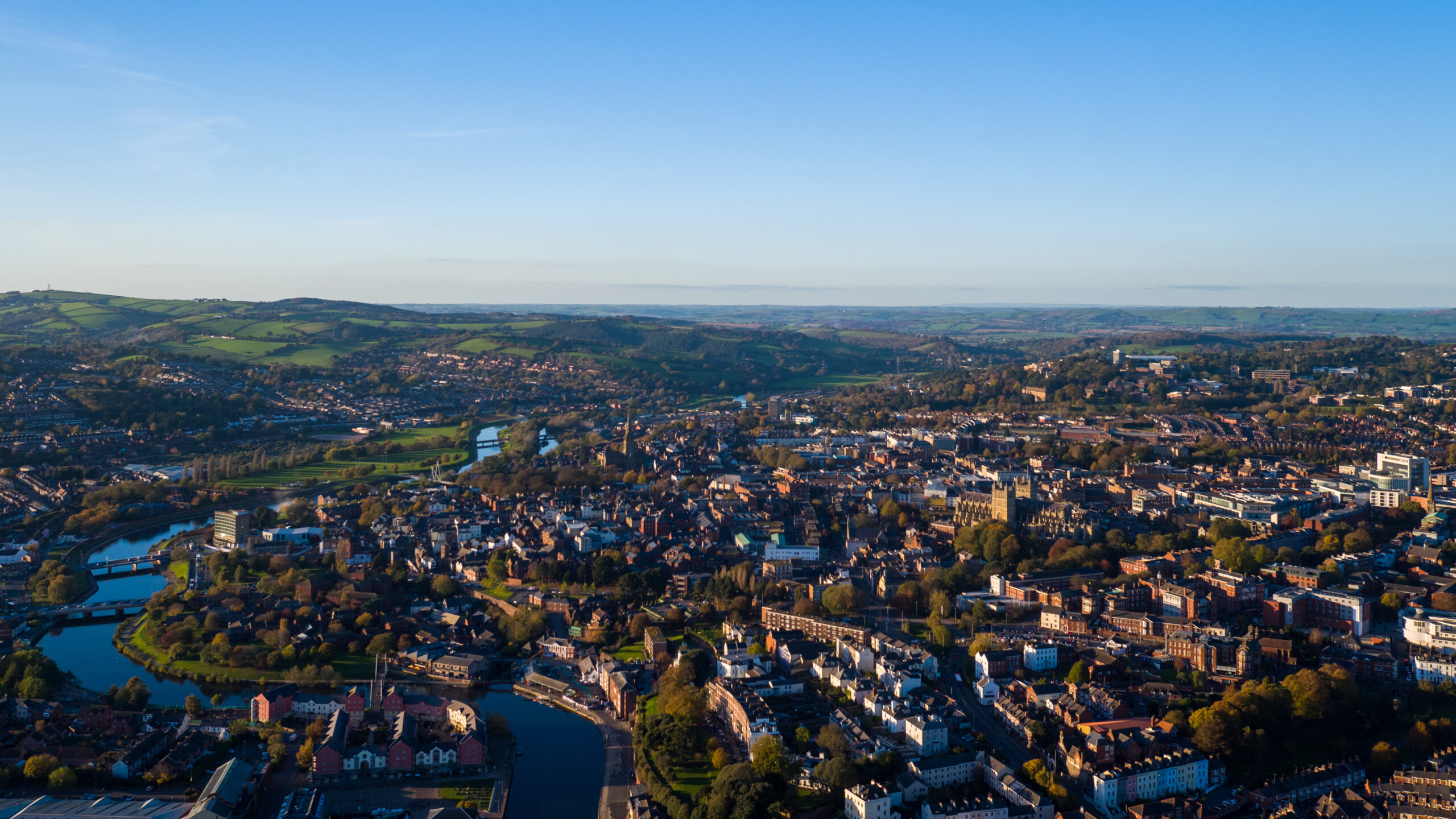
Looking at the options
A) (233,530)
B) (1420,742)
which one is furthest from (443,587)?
(1420,742)

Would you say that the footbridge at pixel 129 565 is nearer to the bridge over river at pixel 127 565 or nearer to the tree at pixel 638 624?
the bridge over river at pixel 127 565

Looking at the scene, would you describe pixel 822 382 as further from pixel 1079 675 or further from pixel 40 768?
pixel 40 768

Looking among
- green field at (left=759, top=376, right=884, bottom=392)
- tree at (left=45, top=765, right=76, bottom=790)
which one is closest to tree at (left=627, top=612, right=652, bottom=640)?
tree at (left=45, top=765, right=76, bottom=790)

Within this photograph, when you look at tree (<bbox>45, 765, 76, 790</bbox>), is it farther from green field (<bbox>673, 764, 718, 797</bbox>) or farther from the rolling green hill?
the rolling green hill

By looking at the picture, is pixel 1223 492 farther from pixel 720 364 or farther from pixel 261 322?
pixel 261 322

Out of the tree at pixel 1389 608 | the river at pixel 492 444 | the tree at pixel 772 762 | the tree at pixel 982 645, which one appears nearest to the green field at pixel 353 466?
the river at pixel 492 444

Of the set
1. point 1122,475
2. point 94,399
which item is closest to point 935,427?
point 1122,475
